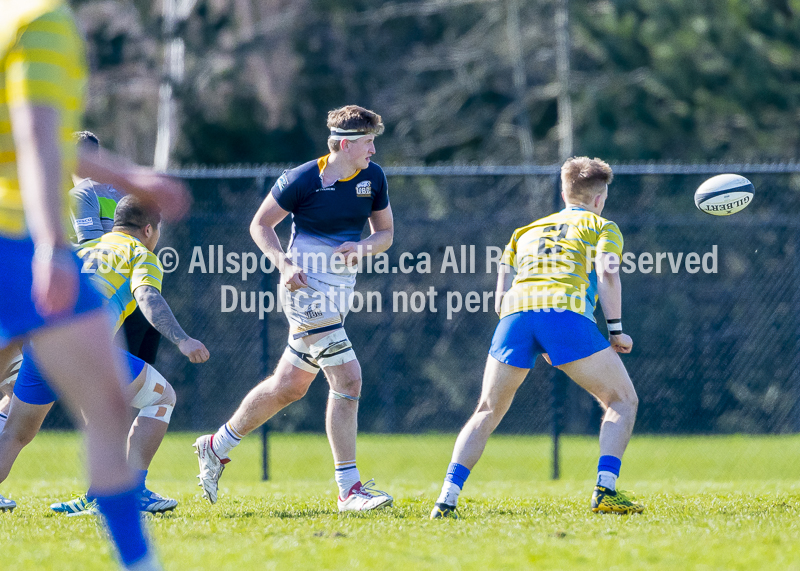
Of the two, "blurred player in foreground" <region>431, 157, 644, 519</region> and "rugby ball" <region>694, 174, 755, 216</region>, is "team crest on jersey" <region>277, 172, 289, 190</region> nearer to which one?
"blurred player in foreground" <region>431, 157, 644, 519</region>

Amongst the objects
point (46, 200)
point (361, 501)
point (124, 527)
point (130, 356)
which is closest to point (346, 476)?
point (361, 501)

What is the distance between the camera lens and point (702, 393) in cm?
1119

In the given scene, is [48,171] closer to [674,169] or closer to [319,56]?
[674,169]

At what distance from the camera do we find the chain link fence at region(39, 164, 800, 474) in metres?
11.0

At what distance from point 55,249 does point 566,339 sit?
2.83m

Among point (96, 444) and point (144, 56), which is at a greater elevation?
point (144, 56)

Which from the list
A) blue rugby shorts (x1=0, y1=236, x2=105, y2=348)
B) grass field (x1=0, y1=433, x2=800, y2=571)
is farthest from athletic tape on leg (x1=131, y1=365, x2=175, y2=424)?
blue rugby shorts (x1=0, y1=236, x2=105, y2=348)

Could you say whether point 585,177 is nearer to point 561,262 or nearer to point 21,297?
point 561,262

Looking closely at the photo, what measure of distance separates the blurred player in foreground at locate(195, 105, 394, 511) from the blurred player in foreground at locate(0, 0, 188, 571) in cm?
228

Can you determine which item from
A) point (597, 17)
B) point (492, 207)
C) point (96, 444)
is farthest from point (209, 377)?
point (597, 17)

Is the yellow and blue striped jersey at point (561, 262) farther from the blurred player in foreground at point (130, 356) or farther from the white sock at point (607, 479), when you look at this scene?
the blurred player in foreground at point (130, 356)

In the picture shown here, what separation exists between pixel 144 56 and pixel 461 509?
15.8 m

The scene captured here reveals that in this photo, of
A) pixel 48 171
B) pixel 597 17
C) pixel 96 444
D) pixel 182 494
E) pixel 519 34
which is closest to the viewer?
pixel 48 171

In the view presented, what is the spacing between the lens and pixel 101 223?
208 inches
